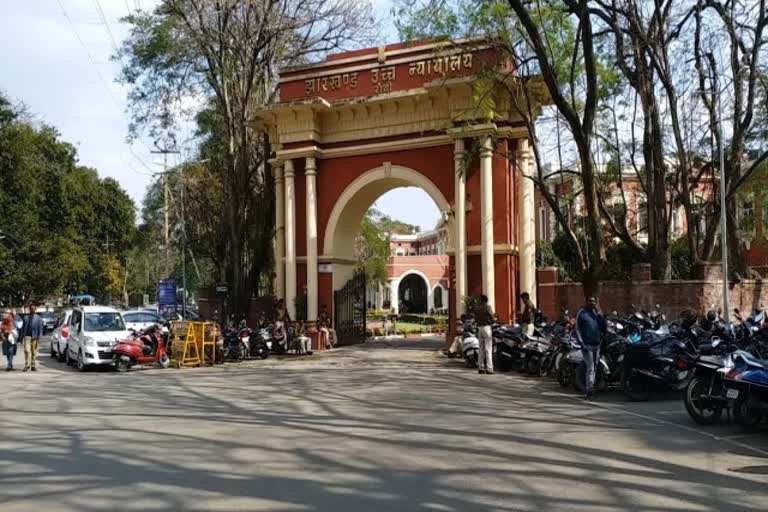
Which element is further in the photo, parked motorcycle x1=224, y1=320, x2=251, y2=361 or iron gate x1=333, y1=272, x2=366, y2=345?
iron gate x1=333, y1=272, x2=366, y2=345

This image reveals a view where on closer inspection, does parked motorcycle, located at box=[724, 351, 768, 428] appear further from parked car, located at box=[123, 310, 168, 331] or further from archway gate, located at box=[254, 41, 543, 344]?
parked car, located at box=[123, 310, 168, 331]

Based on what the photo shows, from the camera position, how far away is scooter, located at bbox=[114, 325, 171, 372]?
1917 cm

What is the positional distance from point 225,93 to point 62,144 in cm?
3115

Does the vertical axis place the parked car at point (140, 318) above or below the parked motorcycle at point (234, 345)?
above

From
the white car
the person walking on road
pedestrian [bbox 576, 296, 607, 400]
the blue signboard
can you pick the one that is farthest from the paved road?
the blue signboard

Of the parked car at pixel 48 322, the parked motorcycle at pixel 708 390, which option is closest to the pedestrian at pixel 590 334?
the parked motorcycle at pixel 708 390

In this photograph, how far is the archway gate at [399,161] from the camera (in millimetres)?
21203

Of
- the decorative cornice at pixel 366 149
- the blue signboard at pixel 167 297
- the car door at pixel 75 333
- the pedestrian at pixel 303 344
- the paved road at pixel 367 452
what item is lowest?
the paved road at pixel 367 452

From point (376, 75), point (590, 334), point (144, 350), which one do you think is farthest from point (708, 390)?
point (376, 75)

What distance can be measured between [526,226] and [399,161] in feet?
14.9

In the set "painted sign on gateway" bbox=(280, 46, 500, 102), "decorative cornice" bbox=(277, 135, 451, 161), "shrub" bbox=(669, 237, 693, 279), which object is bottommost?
"shrub" bbox=(669, 237, 693, 279)

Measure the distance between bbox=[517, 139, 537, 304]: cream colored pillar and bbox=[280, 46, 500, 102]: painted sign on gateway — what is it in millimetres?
3038

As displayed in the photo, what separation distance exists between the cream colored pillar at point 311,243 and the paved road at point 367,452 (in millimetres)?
10028

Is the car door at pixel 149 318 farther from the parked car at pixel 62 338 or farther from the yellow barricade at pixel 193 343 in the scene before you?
the yellow barricade at pixel 193 343
